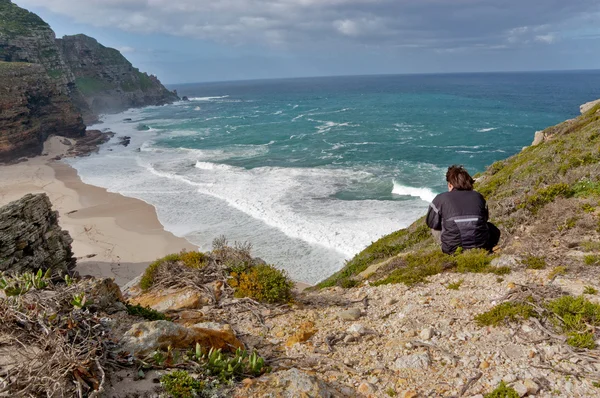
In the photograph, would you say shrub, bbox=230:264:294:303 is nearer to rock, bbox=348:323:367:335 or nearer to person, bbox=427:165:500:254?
rock, bbox=348:323:367:335

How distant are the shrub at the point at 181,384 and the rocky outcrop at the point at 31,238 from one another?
36.1 ft

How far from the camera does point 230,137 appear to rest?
62.3 metres

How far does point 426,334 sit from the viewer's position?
5.34m

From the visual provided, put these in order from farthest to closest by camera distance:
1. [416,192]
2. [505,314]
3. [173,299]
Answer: [416,192], [173,299], [505,314]

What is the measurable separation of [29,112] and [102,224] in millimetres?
38244

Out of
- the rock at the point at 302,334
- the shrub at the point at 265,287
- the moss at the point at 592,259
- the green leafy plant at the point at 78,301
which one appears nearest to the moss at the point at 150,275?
the shrub at the point at 265,287

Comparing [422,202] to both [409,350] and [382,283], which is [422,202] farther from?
[409,350]

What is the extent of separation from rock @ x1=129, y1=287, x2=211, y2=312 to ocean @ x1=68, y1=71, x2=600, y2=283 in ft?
36.7

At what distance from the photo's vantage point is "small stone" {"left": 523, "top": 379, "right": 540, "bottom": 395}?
399 centimetres

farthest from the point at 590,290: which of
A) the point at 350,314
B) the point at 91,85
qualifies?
the point at 91,85

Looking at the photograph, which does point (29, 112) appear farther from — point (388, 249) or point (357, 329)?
point (357, 329)

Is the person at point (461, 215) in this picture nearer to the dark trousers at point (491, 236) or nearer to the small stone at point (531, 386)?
the dark trousers at point (491, 236)

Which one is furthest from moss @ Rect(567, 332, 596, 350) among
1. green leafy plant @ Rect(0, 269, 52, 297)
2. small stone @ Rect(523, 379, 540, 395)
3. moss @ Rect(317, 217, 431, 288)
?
moss @ Rect(317, 217, 431, 288)

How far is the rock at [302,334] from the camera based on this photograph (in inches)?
221
